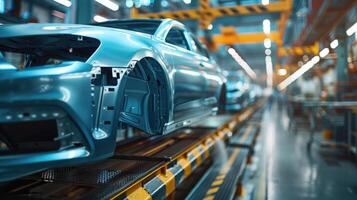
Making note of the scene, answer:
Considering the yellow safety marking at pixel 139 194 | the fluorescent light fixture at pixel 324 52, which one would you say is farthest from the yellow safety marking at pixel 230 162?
the fluorescent light fixture at pixel 324 52

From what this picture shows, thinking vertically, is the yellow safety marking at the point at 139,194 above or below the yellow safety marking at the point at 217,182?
above

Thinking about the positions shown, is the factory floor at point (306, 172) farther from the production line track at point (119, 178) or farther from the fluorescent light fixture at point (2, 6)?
the fluorescent light fixture at point (2, 6)

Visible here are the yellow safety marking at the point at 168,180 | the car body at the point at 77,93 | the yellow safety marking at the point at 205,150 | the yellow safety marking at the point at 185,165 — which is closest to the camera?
the car body at the point at 77,93

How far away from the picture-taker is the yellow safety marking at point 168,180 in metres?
2.40

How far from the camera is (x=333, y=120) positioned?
6.41 meters

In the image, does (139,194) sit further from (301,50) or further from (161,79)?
(301,50)

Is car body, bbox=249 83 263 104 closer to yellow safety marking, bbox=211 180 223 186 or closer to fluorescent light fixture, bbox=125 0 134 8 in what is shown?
fluorescent light fixture, bbox=125 0 134 8

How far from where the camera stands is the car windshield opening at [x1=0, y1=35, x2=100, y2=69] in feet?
6.61

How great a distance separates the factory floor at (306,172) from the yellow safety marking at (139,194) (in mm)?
1987

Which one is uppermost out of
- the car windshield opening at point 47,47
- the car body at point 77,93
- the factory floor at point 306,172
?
the car windshield opening at point 47,47

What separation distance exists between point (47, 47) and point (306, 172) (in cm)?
422

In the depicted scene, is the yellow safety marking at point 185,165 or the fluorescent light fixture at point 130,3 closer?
the yellow safety marking at point 185,165

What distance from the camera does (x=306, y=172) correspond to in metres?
4.88

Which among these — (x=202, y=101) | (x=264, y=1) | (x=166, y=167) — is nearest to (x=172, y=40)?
(x=202, y=101)
